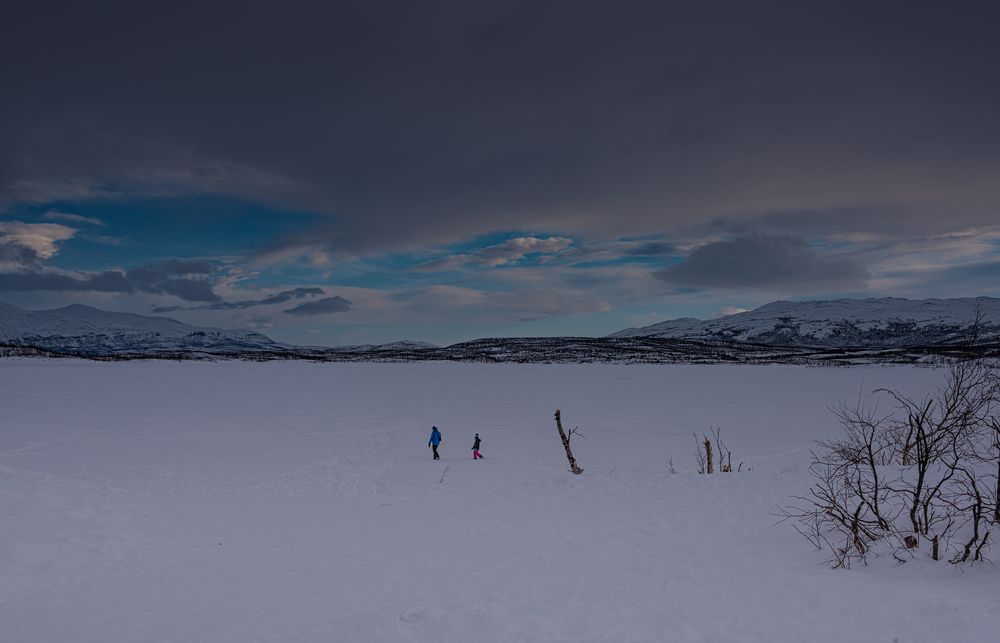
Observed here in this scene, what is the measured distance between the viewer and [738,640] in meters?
6.63

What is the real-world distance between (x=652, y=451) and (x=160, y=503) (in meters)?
17.1

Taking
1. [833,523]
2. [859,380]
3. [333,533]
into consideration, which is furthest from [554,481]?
[859,380]

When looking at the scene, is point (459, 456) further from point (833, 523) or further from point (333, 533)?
point (833, 523)

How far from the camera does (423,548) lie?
38.1ft

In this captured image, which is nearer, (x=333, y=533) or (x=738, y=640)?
(x=738, y=640)

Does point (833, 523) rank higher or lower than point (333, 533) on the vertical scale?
higher

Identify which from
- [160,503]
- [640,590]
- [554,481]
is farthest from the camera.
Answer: [554,481]

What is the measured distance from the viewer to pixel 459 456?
22.7m

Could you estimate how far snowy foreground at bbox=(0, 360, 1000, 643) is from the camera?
7422 millimetres

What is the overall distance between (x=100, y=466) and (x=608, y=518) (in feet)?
53.1

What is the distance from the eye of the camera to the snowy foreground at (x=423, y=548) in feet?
24.3

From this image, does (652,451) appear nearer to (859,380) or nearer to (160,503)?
(160,503)

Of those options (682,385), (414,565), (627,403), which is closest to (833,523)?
(414,565)

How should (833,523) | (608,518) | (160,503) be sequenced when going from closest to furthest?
(833,523) → (608,518) → (160,503)
